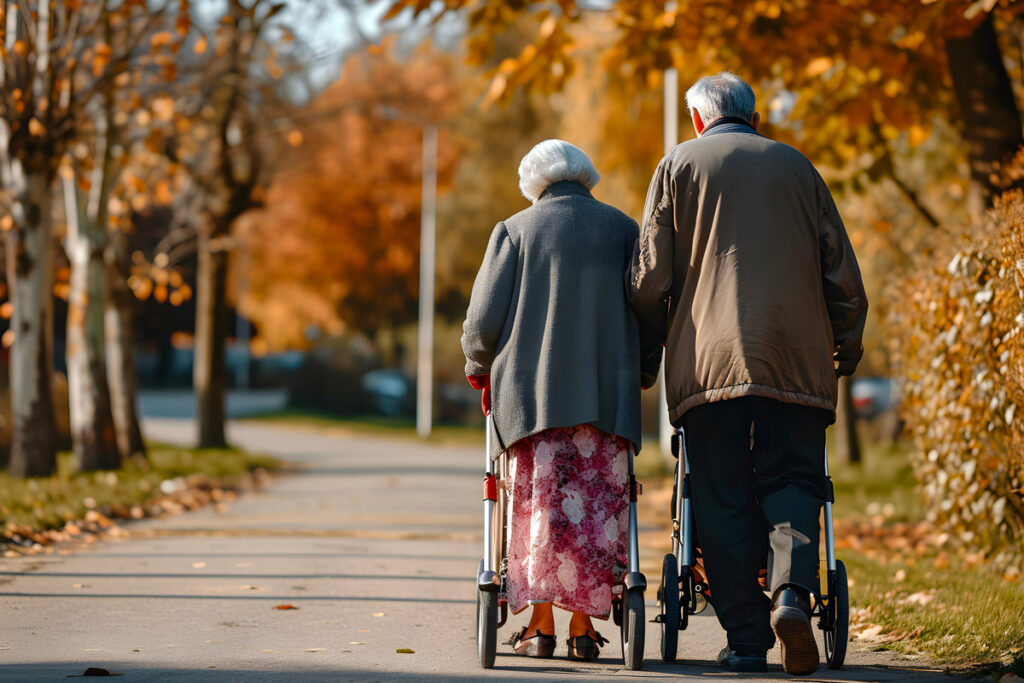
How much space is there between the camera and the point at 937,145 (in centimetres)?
1902

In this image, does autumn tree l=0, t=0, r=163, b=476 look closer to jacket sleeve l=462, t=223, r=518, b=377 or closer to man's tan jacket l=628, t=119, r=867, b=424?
jacket sleeve l=462, t=223, r=518, b=377

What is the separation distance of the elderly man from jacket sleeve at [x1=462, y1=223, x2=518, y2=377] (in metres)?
0.49

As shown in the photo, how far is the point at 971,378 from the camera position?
742 cm

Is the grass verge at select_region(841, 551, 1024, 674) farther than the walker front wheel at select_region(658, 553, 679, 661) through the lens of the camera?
Yes

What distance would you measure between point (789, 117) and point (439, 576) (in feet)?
20.9

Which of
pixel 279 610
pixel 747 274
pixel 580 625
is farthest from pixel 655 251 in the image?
pixel 279 610

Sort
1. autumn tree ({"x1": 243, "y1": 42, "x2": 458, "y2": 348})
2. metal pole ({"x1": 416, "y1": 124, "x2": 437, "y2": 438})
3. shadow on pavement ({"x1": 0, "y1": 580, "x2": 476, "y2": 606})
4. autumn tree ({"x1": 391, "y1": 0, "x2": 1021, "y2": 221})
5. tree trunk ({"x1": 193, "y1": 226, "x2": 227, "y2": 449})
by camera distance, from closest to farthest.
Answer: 1. shadow on pavement ({"x1": 0, "y1": 580, "x2": 476, "y2": 606})
2. autumn tree ({"x1": 391, "y1": 0, "x2": 1021, "y2": 221})
3. tree trunk ({"x1": 193, "y1": 226, "x2": 227, "y2": 449})
4. metal pole ({"x1": 416, "y1": 124, "x2": 437, "y2": 438})
5. autumn tree ({"x1": 243, "y1": 42, "x2": 458, "y2": 348})

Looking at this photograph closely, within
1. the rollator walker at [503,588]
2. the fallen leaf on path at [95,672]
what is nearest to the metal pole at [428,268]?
the rollator walker at [503,588]

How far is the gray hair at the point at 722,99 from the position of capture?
5.15m

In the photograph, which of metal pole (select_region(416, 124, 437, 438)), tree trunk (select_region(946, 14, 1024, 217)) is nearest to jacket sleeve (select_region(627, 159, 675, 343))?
tree trunk (select_region(946, 14, 1024, 217))

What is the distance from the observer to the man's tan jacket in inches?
188

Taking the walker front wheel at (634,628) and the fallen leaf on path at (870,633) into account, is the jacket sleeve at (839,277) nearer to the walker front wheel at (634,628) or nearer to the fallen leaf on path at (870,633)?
the walker front wheel at (634,628)

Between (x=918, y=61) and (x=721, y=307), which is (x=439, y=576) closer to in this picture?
(x=721, y=307)

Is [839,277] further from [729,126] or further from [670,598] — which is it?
[670,598]
